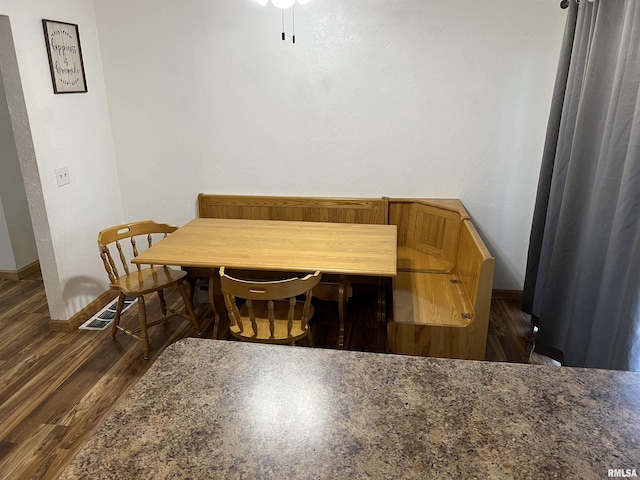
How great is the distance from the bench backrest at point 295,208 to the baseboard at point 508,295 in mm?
1063

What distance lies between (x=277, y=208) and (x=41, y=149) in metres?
1.56

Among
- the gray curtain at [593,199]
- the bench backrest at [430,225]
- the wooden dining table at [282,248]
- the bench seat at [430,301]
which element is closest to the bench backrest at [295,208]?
the bench backrest at [430,225]

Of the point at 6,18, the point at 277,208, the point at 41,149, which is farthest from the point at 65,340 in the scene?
the point at 6,18

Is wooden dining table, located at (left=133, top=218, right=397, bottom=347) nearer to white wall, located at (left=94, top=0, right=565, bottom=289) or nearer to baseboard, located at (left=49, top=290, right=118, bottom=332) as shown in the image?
white wall, located at (left=94, top=0, right=565, bottom=289)

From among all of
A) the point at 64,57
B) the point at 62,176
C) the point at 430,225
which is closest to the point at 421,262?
the point at 430,225

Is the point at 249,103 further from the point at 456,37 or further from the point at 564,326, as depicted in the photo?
the point at 564,326

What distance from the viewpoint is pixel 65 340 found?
2.89m

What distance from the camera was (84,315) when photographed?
10.3ft

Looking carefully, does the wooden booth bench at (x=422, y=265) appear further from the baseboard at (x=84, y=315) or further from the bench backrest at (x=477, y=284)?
the baseboard at (x=84, y=315)

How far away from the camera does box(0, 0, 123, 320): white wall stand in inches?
101

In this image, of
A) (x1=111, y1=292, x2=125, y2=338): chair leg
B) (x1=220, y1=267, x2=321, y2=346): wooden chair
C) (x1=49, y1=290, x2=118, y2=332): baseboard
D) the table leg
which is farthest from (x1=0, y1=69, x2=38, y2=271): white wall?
the table leg

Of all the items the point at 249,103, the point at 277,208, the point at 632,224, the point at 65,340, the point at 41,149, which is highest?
the point at 249,103

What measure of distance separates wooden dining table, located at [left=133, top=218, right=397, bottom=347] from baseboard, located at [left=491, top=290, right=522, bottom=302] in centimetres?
114

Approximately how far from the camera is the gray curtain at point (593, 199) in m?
1.72
